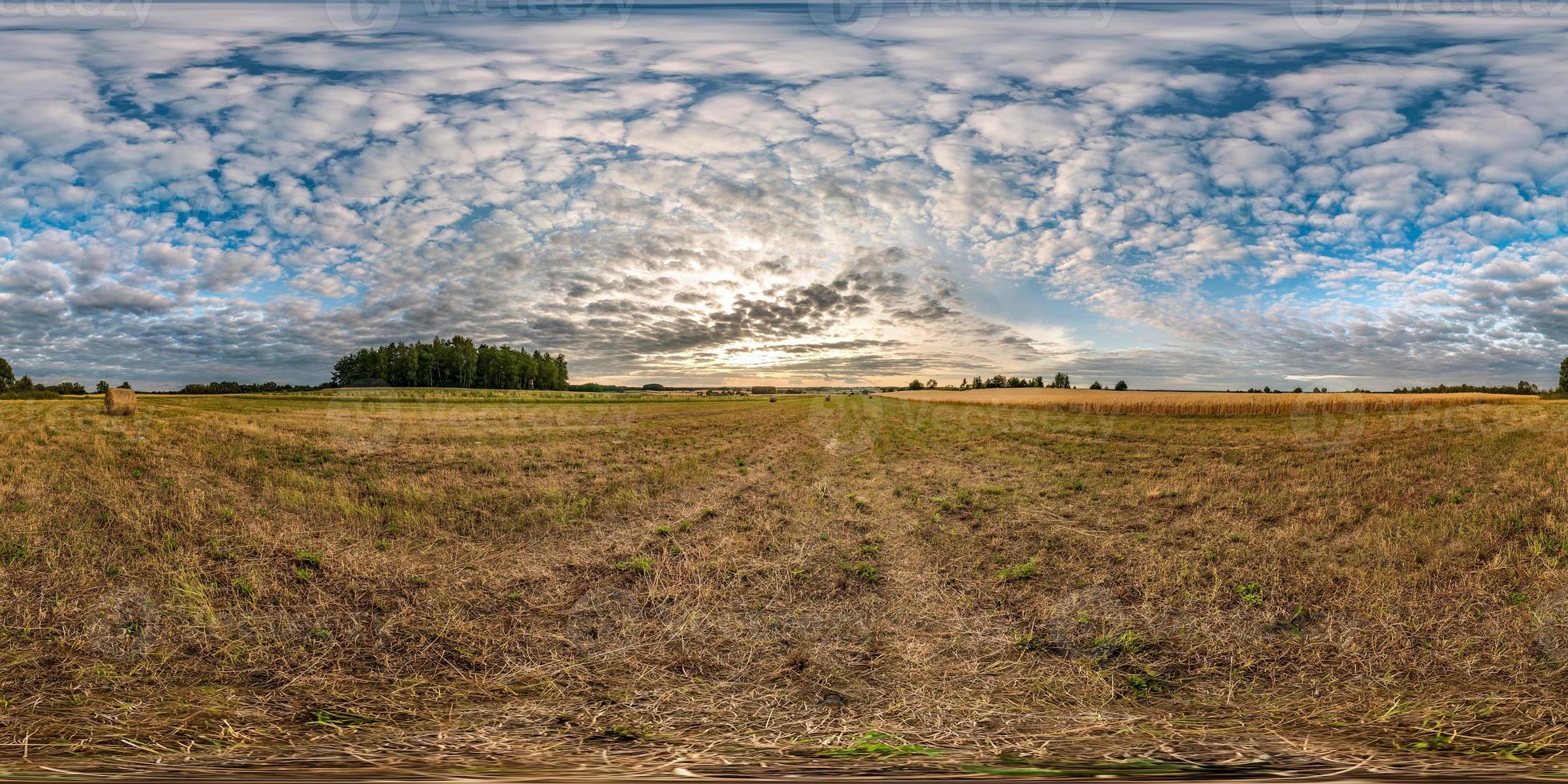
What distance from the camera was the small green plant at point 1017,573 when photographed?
26.3 feet

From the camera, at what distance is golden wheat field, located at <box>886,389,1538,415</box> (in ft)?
162

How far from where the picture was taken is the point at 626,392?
4749 inches

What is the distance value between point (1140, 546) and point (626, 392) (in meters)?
117

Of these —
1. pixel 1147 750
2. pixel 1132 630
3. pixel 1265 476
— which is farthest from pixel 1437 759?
pixel 1265 476

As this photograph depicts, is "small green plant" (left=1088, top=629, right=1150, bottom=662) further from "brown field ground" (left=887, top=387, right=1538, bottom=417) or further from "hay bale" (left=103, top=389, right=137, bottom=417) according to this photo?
"brown field ground" (left=887, top=387, right=1538, bottom=417)

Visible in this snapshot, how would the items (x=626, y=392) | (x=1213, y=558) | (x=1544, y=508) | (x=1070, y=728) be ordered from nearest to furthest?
(x=1070, y=728)
(x=1213, y=558)
(x=1544, y=508)
(x=626, y=392)

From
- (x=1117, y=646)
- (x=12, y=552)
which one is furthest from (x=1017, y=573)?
(x=12, y=552)

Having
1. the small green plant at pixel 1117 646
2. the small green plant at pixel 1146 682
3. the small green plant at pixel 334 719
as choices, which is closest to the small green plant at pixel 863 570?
the small green plant at pixel 1117 646

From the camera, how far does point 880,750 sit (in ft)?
12.8

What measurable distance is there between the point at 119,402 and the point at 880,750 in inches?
1362

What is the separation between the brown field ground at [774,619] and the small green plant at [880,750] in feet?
0.07

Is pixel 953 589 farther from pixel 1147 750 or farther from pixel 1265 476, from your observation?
pixel 1265 476

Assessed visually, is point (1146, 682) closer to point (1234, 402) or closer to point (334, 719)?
point (334, 719)

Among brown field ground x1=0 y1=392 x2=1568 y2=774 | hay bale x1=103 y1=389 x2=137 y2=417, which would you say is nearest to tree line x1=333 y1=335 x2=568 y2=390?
hay bale x1=103 y1=389 x2=137 y2=417
